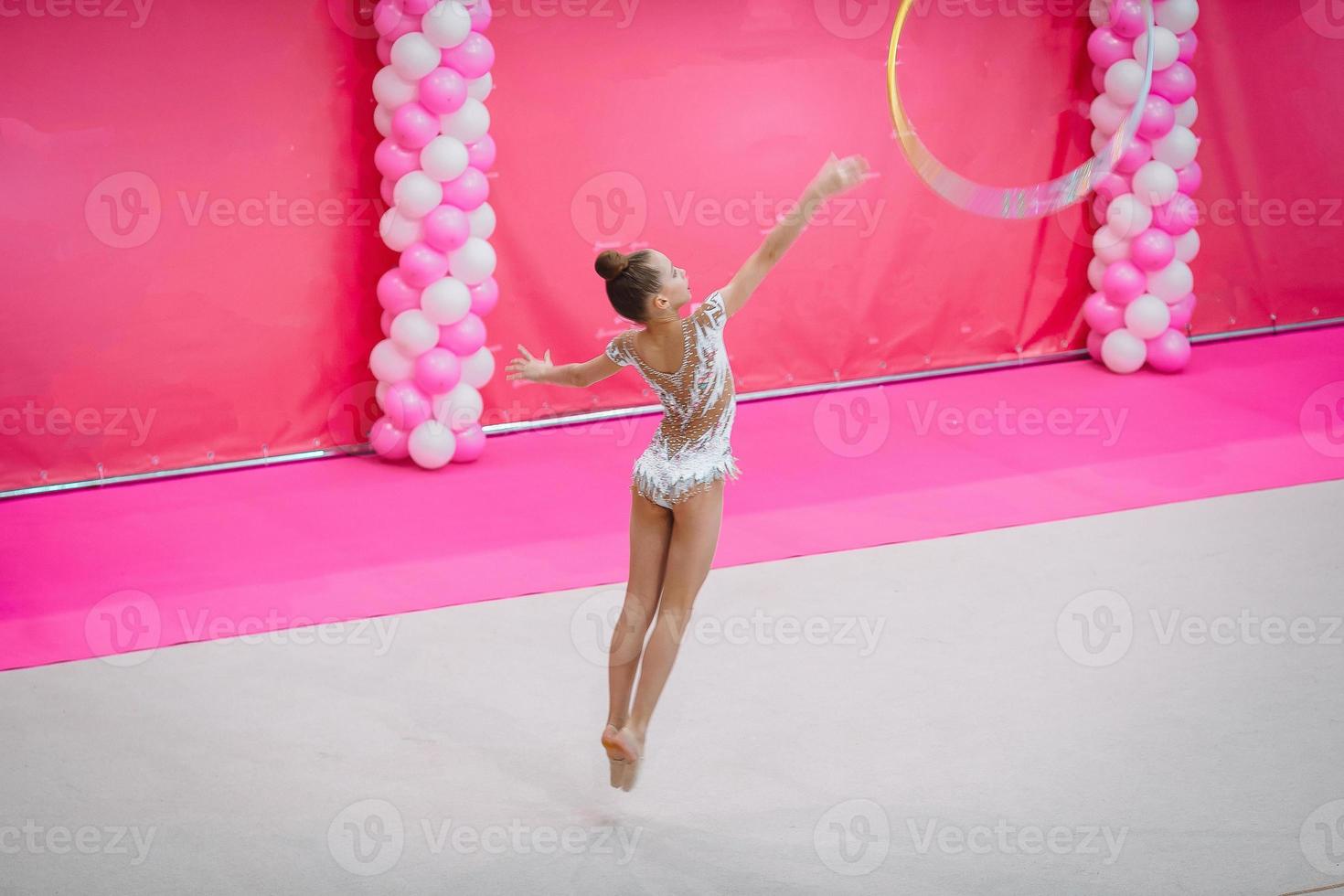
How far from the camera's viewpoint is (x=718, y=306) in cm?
303

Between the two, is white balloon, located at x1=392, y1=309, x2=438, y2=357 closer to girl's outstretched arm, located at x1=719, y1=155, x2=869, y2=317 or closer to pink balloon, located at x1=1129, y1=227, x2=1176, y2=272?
girl's outstretched arm, located at x1=719, y1=155, x2=869, y2=317

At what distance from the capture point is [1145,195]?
6340 mm

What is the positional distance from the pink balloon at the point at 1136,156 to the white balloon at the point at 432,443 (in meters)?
3.51

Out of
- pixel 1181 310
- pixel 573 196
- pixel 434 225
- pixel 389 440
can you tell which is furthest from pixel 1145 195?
pixel 389 440

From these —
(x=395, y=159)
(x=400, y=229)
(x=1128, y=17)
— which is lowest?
(x=400, y=229)

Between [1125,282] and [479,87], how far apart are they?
334 centimetres

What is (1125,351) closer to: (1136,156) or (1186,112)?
(1136,156)

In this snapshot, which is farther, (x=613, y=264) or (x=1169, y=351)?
(x=1169, y=351)

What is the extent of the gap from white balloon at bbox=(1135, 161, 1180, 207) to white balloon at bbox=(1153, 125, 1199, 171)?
1.5 inches

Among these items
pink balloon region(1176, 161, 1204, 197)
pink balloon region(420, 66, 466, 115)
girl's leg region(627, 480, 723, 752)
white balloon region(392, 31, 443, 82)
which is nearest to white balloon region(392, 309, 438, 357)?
pink balloon region(420, 66, 466, 115)

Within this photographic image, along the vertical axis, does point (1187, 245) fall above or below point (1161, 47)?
below

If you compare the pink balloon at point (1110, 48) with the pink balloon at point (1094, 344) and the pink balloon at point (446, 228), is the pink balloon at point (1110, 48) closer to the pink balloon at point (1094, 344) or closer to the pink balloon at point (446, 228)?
the pink balloon at point (1094, 344)

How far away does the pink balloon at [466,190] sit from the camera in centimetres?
538

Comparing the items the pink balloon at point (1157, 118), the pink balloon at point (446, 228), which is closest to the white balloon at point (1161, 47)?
the pink balloon at point (1157, 118)
